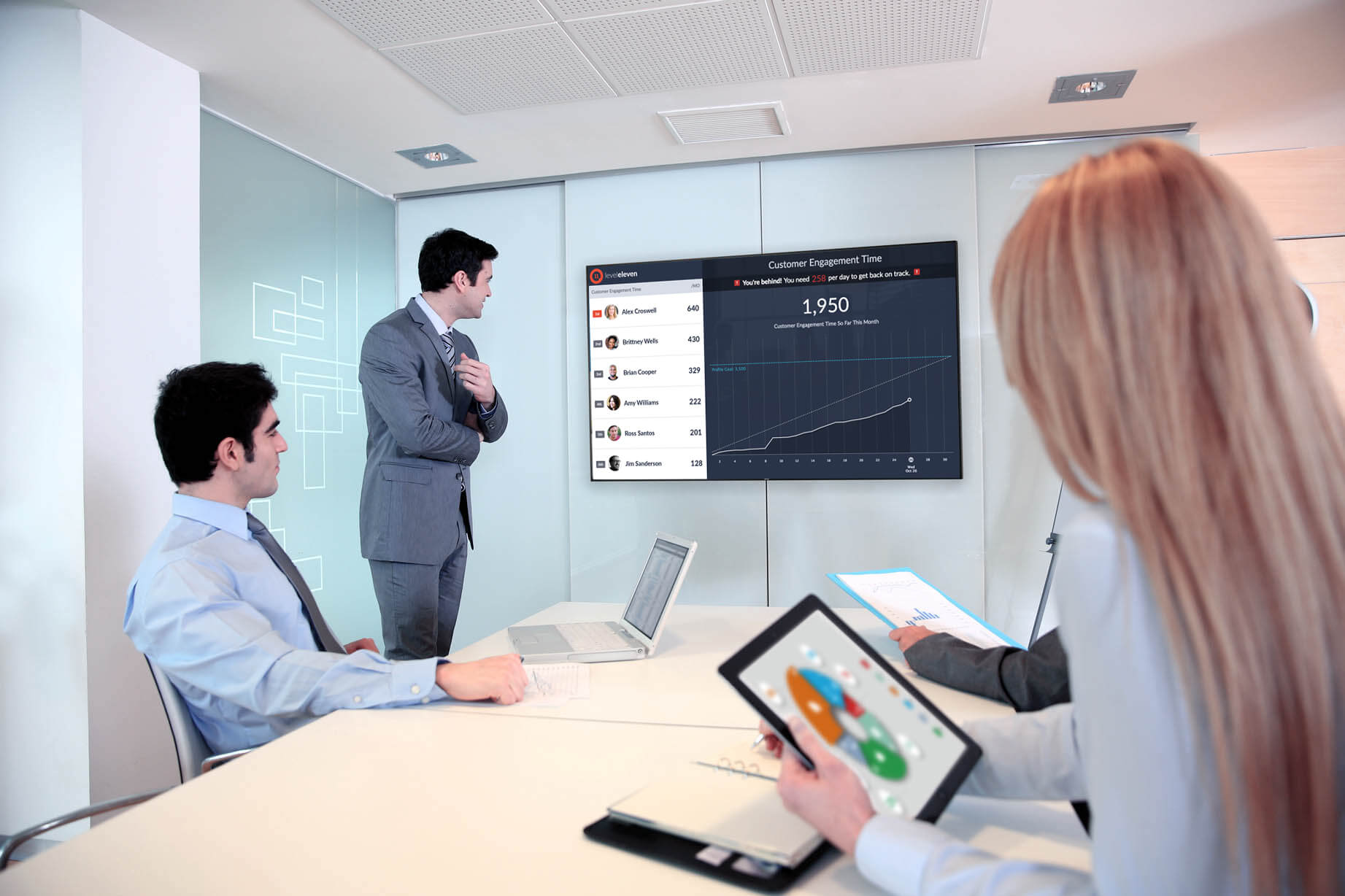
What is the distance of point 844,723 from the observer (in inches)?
37.7

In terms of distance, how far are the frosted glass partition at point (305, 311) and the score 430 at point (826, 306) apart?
2.30 meters

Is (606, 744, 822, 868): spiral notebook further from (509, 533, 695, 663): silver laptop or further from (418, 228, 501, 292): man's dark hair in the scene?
(418, 228, 501, 292): man's dark hair

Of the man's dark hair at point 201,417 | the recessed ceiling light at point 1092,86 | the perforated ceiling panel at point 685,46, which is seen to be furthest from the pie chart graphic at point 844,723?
the recessed ceiling light at point 1092,86

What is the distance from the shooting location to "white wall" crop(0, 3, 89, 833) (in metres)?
2.56

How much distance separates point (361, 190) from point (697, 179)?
179 centimetres

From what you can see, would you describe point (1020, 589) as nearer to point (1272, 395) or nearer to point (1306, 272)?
point (1306, 272)

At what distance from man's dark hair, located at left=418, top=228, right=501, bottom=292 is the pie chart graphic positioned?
8.46ft

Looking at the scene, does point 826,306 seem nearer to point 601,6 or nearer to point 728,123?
point 728,123

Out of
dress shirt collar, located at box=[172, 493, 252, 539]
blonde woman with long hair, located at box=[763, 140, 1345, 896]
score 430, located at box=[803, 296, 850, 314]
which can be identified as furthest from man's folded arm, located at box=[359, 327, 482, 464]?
blonde woman with long hair, located at box=[763, 140, 1345, 896]

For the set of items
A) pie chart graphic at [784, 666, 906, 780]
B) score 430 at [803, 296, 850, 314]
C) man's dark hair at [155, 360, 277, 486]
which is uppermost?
score 430 at [803, 296, 850, 314]

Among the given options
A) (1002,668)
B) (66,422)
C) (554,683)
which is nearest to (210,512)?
(554,683)

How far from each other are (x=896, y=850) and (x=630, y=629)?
1.34 metres

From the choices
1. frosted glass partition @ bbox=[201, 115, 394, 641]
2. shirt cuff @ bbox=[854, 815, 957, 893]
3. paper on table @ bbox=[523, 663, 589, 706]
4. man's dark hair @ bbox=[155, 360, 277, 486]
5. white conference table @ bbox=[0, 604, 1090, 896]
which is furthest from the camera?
frosted glass partition @ bbox=[201, 115, 394, 641]

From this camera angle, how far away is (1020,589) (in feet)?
12.8
